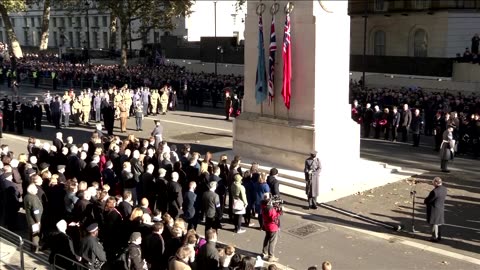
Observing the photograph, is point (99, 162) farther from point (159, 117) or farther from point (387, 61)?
point (387, 61)

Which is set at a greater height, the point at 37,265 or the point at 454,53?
the point at 454,53

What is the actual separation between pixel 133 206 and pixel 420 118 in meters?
12.4

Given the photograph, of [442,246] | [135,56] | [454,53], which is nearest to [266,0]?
[442,246]

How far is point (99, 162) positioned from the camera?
1402 centimetres

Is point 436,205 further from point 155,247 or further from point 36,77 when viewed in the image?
point 36,77

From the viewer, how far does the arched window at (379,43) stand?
139ft

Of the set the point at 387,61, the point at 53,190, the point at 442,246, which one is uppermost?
the point at 387,61

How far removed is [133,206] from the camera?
1162 centimetres

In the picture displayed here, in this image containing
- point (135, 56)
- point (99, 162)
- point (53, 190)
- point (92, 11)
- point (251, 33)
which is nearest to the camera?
point (53, 190)

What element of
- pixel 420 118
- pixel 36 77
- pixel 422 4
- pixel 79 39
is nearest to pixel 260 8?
pixel 420 118

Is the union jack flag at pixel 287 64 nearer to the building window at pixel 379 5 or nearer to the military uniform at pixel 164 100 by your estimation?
the military uniform at pixel 164 100

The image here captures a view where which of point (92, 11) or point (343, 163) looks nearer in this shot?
point (343, 163)

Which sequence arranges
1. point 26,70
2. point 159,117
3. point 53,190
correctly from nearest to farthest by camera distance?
point 53,190 < point 159,117 < point 26,70

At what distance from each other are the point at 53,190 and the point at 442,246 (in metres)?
7.39
